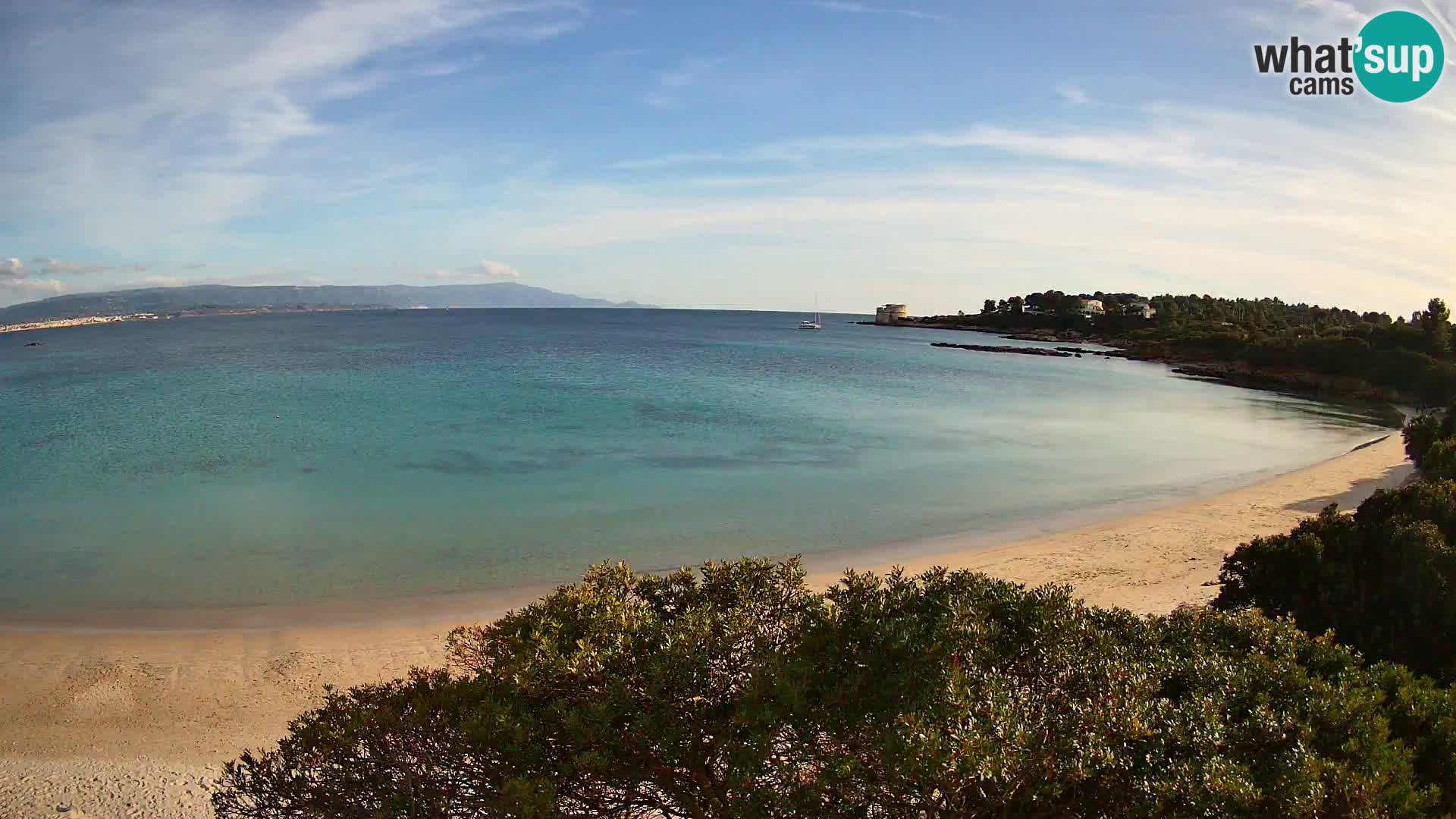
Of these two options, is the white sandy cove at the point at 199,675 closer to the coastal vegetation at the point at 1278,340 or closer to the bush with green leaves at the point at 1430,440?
the bush with green leaves at the point at 1430,440

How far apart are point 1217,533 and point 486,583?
511 inches


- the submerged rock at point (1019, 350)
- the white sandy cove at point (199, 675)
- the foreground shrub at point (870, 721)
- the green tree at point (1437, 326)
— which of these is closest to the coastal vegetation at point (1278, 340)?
the green tree at point (1437, 326)

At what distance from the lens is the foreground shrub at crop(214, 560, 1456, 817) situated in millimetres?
3516

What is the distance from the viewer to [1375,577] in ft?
24.7

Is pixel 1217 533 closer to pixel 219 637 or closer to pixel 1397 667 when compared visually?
pixel 1397 667

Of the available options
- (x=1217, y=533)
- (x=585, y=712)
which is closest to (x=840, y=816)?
(x=585, y=712)

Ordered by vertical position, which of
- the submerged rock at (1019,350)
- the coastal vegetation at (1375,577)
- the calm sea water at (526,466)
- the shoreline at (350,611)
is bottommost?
the shoreline at (350,611)

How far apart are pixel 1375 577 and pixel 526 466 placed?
719 inches

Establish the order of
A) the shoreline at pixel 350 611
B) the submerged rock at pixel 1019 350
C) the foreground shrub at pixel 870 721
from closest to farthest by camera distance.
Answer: the foreground shrub at pixel 870 721 < the shoreline at pixel 350 611 < the submerged rock at pixel 1019 350

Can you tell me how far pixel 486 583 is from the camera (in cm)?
1259

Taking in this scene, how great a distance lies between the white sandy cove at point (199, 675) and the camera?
6.73 metres

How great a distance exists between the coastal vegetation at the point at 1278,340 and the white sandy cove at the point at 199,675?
1086 inches

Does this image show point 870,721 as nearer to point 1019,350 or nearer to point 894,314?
point 1019,350

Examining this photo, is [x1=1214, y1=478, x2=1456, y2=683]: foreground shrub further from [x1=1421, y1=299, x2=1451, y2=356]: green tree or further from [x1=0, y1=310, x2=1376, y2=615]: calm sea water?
[x1=1421, y1=299, x2=1451, y2=356]: green tree
